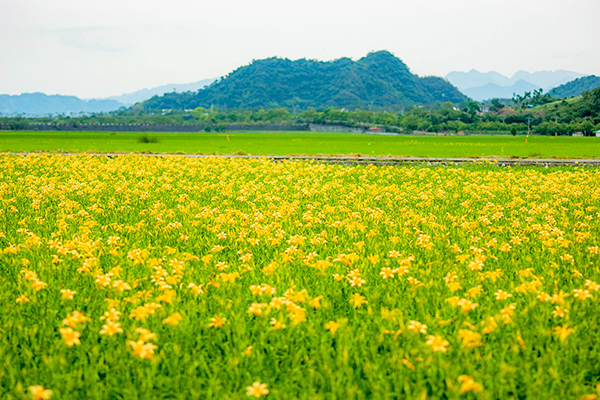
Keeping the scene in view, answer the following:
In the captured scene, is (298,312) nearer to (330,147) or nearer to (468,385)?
(468,385)

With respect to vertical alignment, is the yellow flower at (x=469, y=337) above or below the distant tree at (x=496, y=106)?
below

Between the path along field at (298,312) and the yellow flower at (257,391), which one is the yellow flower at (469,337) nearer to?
the path along field at (298,312)

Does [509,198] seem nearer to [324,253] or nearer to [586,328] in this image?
[324,253]

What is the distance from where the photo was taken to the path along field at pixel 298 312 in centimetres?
313

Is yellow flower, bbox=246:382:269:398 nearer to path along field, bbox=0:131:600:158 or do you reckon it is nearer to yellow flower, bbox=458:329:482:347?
yellow flower, bbox=458:329:482:347

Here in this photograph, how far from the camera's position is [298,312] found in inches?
138

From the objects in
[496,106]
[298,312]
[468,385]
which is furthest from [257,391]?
[496,106]

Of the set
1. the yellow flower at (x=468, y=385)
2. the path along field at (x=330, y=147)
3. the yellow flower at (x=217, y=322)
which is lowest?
the yellow flower at (x=468, y=385)

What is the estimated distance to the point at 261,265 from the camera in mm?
5445

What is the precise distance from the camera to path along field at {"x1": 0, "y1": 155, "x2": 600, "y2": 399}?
313 cm

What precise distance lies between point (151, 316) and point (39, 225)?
13.9 feet

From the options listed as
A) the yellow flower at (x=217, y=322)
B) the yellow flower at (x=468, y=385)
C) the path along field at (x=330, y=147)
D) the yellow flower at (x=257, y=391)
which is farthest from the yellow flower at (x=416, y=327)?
the path along field at (x=330, y=147)

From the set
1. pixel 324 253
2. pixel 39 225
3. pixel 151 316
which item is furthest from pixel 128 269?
pixel 39 225

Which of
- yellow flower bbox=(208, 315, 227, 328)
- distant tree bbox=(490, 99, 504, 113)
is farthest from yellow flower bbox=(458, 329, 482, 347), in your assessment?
distant tree bbox=(490, 99, 504, 113)
